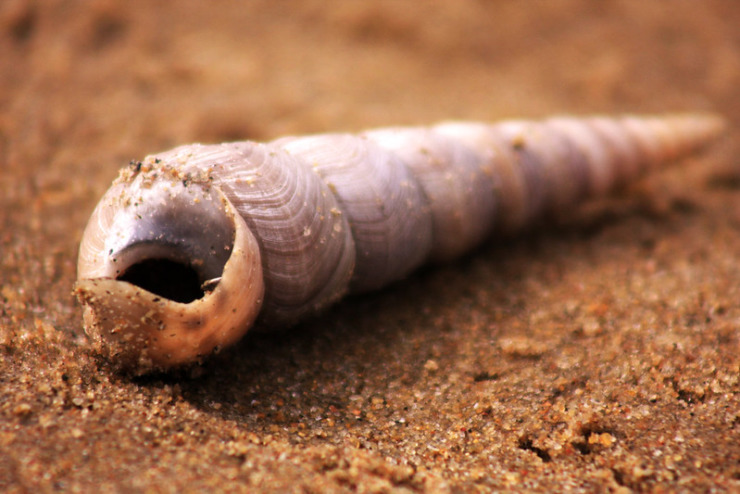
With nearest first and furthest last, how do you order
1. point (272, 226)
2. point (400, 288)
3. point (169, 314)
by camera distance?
point (169, 314) < point (272, 226) < point (400, 288)

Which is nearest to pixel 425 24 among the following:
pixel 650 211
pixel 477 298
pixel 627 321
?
pixel 650 211

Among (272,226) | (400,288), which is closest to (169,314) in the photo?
(272,226)

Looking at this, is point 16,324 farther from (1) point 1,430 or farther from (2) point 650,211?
(2) point 650,211

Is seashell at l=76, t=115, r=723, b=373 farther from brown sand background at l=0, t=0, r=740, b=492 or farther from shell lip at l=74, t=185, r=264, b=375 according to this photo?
brown sand background at l=0, t=0, r=740, b=492

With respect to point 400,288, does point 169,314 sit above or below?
above

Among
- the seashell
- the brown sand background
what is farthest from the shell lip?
the brown sand background

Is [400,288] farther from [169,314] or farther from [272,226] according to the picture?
[169,314]

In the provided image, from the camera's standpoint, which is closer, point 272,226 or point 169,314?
point 169,314
